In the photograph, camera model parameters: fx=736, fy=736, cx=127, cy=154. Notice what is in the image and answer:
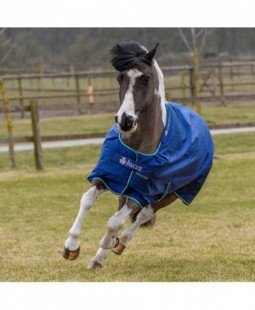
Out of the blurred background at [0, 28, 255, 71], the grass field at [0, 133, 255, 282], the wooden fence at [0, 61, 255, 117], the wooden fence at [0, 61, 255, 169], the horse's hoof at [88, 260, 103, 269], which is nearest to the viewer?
the grass field at [0, 133, 255, 282]

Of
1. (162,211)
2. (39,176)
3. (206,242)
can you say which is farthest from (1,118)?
(206,242)

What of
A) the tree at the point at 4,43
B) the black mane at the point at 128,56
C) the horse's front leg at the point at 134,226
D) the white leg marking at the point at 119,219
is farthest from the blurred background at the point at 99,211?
the tree at the point at 4,43

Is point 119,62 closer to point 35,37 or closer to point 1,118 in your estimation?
point 1,118

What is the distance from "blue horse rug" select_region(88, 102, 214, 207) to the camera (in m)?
5.30

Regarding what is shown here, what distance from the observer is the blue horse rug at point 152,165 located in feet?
17.4

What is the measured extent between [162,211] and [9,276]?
4320 millimetres

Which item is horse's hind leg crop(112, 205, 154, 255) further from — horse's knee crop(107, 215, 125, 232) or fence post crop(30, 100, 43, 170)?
fence post crop(30, 100, 43, 170)

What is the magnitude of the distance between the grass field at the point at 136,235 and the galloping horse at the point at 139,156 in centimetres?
42

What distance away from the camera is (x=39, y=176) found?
39.9 ft

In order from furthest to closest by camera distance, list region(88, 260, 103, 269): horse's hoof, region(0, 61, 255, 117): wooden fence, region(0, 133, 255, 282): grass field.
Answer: region(0, 61, 255, 117): wooden fence
region(88, 260, 103, 269): horse's hoof
region(0, 133, 255, 282): grass field

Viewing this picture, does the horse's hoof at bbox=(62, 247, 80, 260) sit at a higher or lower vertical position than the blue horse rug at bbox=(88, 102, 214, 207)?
lower

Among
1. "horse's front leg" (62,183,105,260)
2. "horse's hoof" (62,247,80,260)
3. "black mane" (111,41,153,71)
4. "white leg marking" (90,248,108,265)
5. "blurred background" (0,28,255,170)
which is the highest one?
"black mane" (111,41,153,71)

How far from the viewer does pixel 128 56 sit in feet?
16.6

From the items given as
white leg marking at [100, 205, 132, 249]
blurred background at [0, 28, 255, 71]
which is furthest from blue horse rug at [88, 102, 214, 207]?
blurred background at [0, 28, 255, 71]
